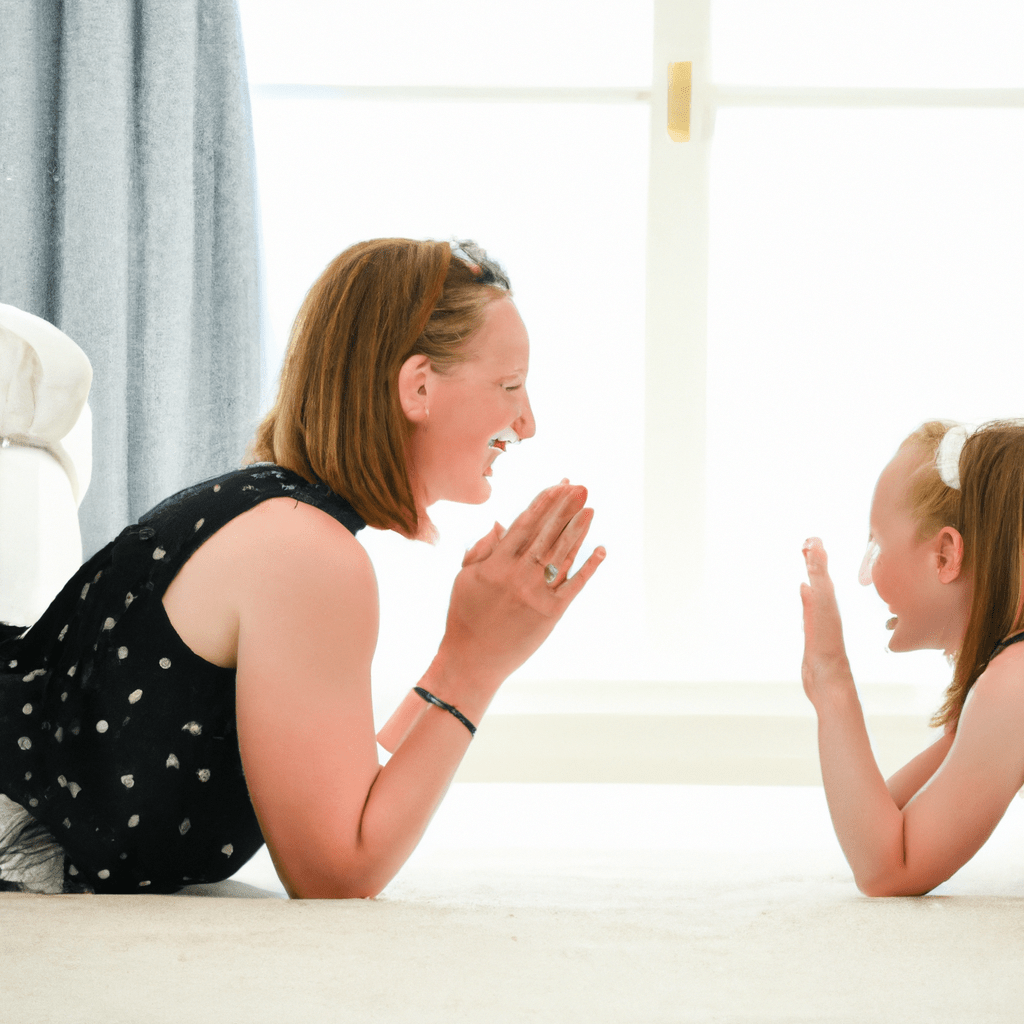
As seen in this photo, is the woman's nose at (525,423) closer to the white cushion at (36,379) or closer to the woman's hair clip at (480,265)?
the woman's hair clip at (480,265)

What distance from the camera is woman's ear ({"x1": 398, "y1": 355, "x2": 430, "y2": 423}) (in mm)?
925

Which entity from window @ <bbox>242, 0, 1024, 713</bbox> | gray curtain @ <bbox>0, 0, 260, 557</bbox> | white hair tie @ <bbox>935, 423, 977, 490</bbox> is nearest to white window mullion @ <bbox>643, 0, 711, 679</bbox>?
window @ <bbox>242, 0, 1024, 713</bbox>

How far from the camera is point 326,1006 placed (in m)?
0.51

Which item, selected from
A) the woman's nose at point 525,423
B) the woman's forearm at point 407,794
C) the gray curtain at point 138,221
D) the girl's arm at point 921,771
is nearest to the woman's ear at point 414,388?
the woman's nose at point 525,423

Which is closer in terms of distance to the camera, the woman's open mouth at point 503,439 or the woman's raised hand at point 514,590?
the woman's raised hand at point 514,590

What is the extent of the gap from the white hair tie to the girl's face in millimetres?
29

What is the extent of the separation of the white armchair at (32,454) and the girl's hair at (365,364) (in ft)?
1.31

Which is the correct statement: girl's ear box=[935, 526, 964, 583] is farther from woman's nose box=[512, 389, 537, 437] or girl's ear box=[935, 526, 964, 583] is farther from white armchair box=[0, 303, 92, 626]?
white armchair box=[0, 303, 92, 626]

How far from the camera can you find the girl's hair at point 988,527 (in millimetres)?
968

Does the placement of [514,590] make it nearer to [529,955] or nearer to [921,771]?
[529,955]

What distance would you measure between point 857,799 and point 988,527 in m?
0.30

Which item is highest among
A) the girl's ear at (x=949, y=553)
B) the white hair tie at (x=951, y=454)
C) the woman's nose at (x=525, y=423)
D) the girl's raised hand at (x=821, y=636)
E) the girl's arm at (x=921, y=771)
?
the woman's nose at (x=525, y=423)

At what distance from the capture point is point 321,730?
2.50 ft

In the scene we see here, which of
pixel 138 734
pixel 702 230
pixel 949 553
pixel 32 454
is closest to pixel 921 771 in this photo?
pixel 949 553
